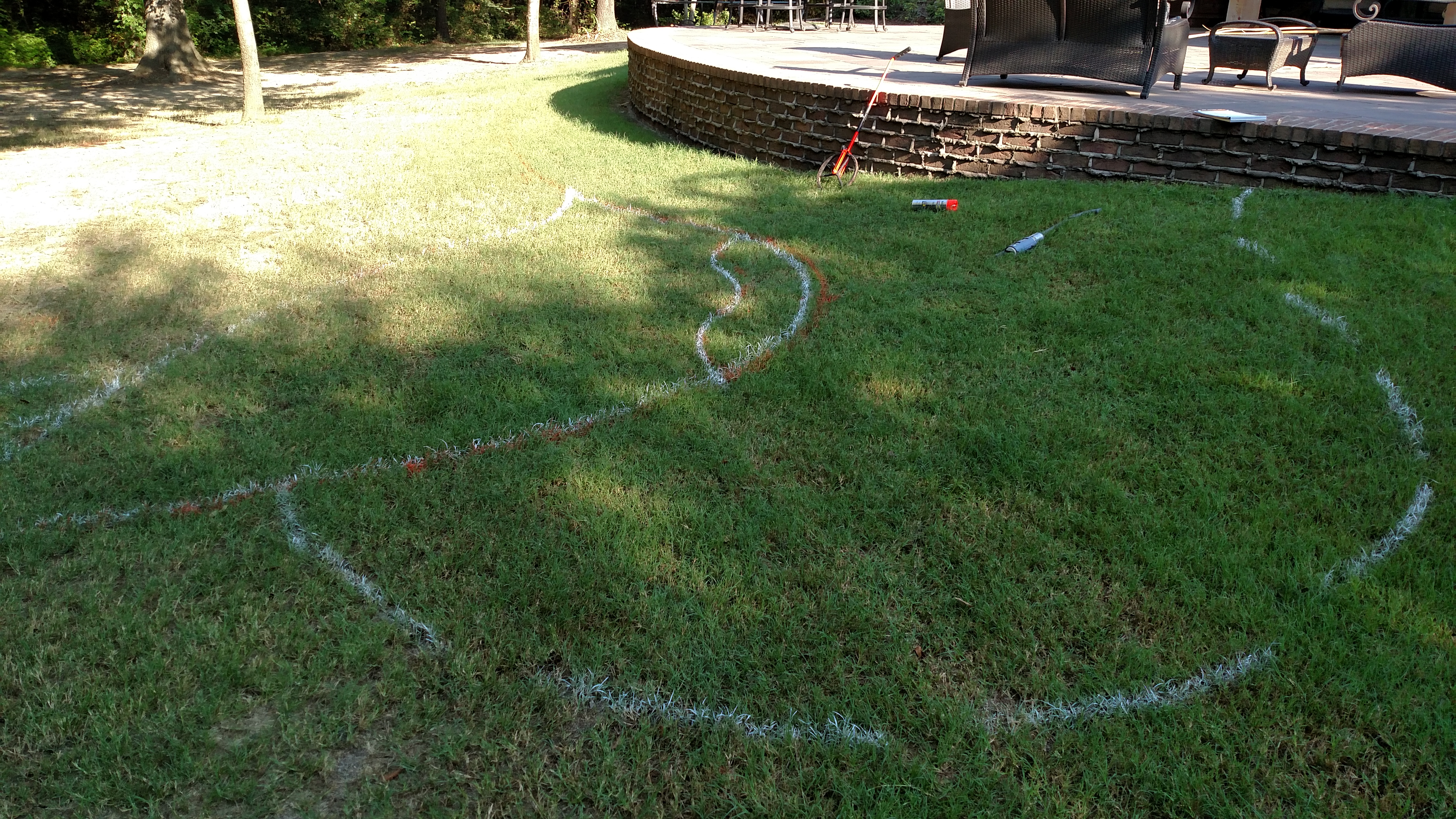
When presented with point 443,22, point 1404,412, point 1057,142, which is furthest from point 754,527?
point 443,22

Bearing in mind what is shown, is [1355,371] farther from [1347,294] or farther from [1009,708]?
[1009,708]

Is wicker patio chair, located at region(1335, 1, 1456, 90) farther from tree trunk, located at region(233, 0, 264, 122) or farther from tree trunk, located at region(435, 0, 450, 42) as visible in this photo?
tree trunk, located at region(435, 0, 450, 42)

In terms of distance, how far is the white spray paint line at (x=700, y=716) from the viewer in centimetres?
217

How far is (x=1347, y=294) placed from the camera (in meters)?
4.21

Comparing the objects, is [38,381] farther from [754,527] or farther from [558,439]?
[754,527]

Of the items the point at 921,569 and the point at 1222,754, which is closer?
the point at 1222,754

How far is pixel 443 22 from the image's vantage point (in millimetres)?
22422

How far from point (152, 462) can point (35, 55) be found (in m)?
18.2

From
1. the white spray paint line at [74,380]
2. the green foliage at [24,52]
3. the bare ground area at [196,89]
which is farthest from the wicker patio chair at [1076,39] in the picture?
the green foliage at [24,52]

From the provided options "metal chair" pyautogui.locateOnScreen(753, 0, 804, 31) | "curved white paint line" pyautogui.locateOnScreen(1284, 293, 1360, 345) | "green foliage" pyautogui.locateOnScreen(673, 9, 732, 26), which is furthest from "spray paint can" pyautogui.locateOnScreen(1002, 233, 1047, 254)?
"green foliage" pyautogui.locateOnScreen(673, 9, 732, 26)

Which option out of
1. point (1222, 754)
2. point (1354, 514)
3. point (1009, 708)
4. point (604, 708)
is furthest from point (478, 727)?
point (1354, 514)

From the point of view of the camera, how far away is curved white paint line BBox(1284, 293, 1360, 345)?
388 cm

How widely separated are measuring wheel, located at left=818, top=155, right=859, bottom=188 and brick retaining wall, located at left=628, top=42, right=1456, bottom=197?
0.10 meters

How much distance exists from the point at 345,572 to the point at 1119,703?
209 cm
